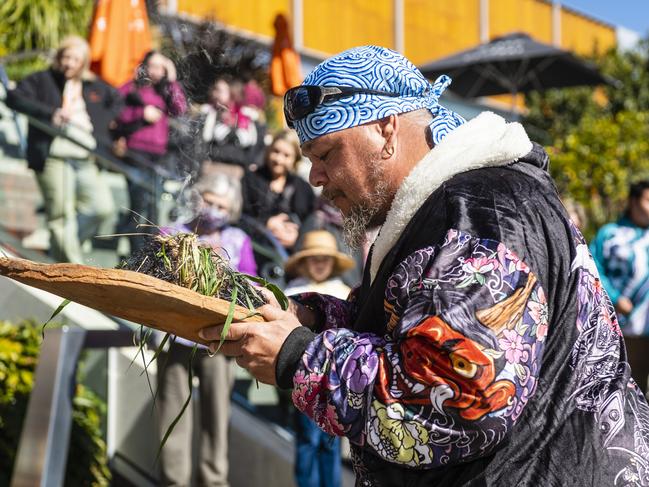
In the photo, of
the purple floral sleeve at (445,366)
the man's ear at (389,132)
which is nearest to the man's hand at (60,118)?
the man's ear at (389,132)

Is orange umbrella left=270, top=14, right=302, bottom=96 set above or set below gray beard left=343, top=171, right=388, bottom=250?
above

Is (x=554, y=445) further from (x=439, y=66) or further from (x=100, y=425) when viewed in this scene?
(x=439, y=66)

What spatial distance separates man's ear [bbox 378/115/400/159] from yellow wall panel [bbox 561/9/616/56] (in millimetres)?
27596

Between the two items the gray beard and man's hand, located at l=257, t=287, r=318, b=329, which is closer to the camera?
the gray beard

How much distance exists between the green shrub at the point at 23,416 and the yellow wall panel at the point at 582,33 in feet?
82.4

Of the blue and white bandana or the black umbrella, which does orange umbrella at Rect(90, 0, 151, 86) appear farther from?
the blue and white bandana

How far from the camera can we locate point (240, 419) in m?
7.01

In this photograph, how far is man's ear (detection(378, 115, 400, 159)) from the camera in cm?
245

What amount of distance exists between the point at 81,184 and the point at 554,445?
17.1ft

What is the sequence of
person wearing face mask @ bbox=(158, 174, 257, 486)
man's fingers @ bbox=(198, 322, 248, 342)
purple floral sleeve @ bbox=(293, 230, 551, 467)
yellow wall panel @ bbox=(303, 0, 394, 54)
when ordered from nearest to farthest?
purple floral sleeve @ bbox=(293, 230, 551, 467) → man's fingers @ bbox=(198, 322, 248, 342) → person wearing face mask @ bbox=(158, 174, 257, 486) → yellow wall panel @ bbox=(303, 0, 394, 54)

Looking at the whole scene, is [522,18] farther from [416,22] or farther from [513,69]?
[513,69]

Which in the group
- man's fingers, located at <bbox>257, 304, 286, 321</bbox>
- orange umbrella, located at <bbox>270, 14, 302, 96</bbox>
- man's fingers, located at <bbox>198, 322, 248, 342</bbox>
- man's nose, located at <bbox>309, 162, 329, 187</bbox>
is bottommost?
man's fingers, located at <bbox>198, 322, 248, 342</bbox>

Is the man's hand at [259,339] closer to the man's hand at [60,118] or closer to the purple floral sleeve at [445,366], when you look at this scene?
the purple floral sleeve at [445,366]

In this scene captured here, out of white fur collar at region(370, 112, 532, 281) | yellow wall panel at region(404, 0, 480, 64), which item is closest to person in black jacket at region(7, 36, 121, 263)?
white fur collar at region(370, 112, 532, 281)
